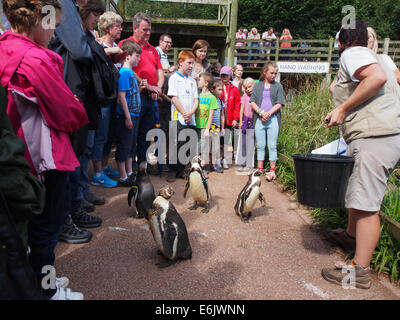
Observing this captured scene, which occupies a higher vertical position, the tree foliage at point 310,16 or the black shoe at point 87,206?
the tree foliage at point 310,16

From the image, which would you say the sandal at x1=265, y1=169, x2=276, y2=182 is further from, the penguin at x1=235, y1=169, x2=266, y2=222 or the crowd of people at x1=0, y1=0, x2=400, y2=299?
the crowd of people at x1=0, y1=0, x2=400, y2=299

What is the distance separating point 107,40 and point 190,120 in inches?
69.4

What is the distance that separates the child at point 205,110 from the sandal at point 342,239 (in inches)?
105

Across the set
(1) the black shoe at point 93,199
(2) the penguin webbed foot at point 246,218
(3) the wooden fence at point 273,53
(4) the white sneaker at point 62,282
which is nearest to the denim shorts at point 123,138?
(1) the black shoe at point 93,199

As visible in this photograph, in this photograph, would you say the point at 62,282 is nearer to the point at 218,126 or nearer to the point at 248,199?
the point at 248,199

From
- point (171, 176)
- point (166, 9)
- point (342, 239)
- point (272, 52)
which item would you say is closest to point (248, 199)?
point (342, 239)

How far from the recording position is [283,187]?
206 inches

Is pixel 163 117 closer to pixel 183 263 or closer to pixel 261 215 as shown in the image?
pixel 261 215

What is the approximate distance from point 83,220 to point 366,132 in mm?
2813

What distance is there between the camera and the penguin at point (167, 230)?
2.57m

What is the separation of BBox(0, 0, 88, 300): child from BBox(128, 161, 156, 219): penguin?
1364 mm

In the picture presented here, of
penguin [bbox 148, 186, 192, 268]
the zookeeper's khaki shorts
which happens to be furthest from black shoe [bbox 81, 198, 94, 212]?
the zookeeper's khaki shorts

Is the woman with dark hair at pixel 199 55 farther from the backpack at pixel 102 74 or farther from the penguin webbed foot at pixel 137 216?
the penguin webbed foot at pixel 137 216

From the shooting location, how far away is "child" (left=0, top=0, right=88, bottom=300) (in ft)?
5.75
